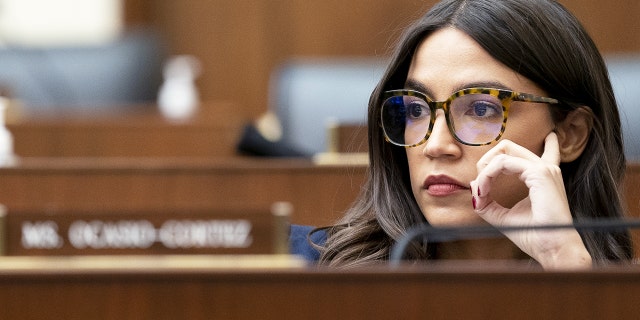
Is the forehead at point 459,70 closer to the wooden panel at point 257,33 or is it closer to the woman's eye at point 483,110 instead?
the woman's eye at point 483,110

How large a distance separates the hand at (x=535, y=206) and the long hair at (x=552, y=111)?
114 mm

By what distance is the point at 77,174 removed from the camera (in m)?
2.74

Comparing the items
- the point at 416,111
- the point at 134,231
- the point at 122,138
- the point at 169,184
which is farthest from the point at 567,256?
the point at 122,138

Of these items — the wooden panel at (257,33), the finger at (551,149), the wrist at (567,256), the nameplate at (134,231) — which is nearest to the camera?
the nameplate at (134,231)

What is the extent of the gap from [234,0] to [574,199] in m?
4.04

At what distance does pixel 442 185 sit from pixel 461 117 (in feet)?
0.33

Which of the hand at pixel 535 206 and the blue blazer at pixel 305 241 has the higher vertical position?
the hand at pixel 535 206

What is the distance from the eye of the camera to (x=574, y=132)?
1711 millimetres

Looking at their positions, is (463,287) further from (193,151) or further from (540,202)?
(193,151)

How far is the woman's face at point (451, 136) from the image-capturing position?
157 centimetres

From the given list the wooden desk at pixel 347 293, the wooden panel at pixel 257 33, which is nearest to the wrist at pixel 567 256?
the wooden desk at pixel 347 293

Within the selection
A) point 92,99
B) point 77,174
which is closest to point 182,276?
point 77,174

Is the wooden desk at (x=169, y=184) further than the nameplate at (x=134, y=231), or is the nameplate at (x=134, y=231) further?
the wooden desk at (x=169, y=184)

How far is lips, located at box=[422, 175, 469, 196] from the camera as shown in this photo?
156 centimetres
